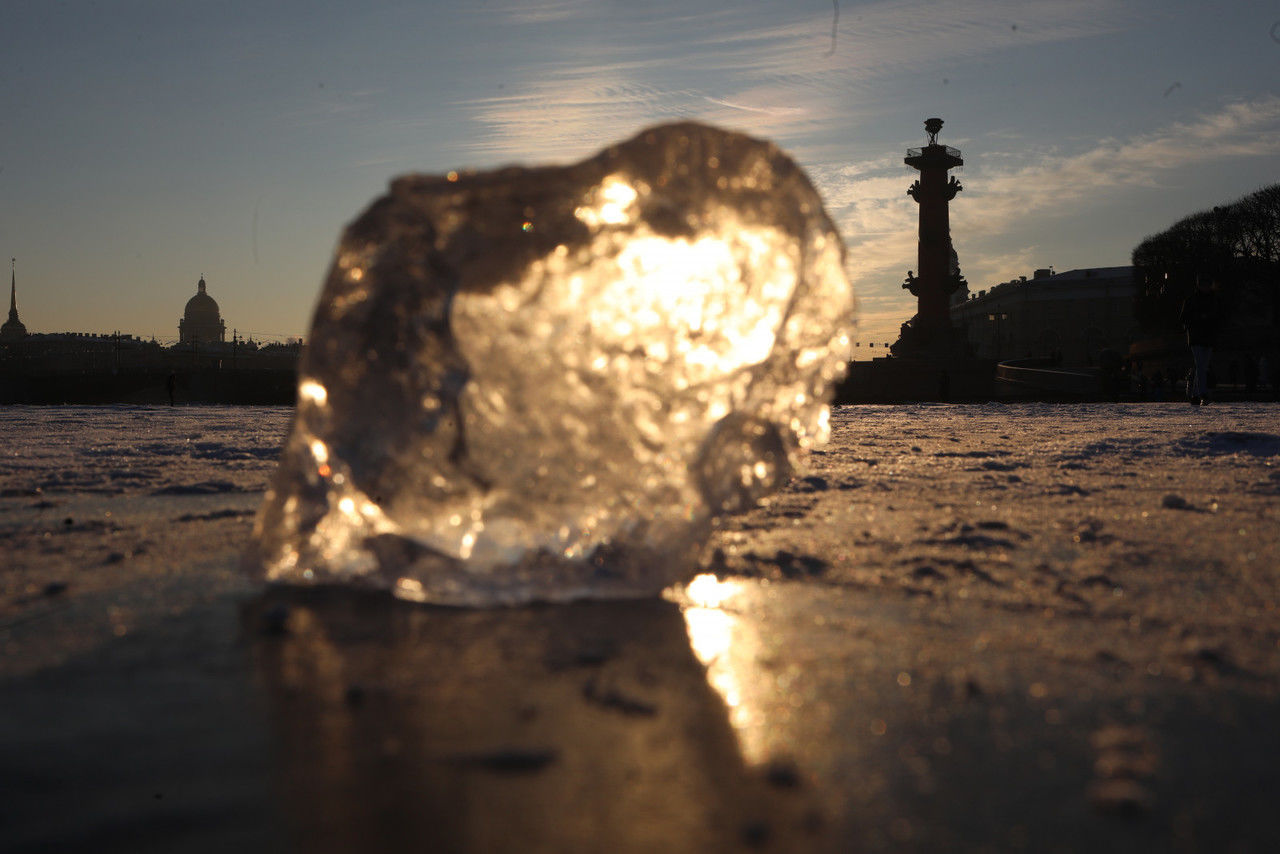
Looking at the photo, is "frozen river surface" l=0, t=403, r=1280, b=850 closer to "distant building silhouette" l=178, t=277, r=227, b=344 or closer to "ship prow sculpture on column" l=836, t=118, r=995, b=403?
"ship prow sculpture on column" l=836, t=118, r=995, b=403

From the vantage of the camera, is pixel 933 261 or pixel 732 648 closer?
pixel 732 648

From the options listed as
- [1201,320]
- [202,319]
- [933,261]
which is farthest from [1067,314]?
[202,319]

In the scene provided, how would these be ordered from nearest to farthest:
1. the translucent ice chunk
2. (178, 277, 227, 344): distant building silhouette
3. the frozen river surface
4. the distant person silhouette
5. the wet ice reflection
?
the frozen river surface
the wet ice reflection
the translucent ice chunk
the distant person silhouette
(178, 277, 227, 344): distant building silhouette

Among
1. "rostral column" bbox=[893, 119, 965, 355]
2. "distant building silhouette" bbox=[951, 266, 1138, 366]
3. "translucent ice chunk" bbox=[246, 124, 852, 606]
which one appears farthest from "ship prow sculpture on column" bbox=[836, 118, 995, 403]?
"translucent ice chunk" bbox=[246, 124, 852, 606]

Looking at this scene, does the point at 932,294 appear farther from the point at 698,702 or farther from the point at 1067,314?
the point at 698,702

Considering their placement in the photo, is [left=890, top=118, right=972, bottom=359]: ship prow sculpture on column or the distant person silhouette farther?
[left=890, top=118, right=972, bottom=359]: ship prow sculpture on column

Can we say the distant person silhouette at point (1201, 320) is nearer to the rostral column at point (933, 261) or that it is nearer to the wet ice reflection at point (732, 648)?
the wet ice reflection at point (732, 648)
